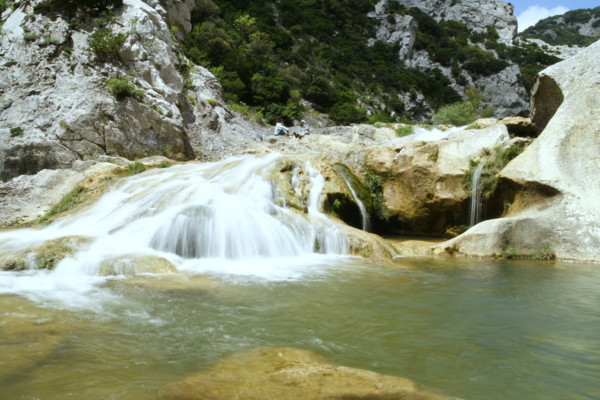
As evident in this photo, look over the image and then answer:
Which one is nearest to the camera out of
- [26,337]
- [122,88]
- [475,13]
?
[26,337]

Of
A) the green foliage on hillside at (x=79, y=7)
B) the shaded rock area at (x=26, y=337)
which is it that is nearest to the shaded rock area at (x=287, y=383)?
the shaded rock area at (x=26, y=337)

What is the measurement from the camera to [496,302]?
5.16 m

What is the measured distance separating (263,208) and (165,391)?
6.69 metres

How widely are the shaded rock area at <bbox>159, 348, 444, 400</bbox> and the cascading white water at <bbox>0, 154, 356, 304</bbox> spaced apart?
3291 millimetres

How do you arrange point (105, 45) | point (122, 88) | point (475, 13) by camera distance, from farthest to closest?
point (475, 13) < point (105, 45) < point (122, 88)

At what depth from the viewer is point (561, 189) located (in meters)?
8.84

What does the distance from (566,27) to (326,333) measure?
151854 millimetres

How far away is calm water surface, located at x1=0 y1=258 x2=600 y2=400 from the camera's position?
2.85 metres

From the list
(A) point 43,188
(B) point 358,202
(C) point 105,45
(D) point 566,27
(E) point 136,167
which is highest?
(D) point 566,27

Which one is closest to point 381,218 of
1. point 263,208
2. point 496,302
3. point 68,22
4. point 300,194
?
point 300,194

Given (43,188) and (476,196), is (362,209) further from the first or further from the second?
(43,188)

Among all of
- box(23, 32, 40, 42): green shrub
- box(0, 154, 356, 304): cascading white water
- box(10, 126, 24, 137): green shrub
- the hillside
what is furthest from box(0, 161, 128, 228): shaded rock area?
the hillside

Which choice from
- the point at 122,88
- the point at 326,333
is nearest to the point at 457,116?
the point at 122,88

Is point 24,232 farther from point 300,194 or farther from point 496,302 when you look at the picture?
point 496,302
